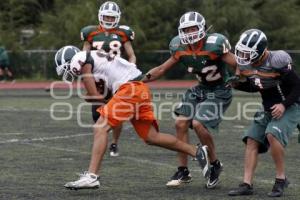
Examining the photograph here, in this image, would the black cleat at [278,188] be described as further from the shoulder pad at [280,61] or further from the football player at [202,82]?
the shoulder pad at [280,61]

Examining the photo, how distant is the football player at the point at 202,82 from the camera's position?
7.80 metres

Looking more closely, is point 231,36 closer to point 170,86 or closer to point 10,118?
point 170,86

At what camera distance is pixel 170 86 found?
1148 inches

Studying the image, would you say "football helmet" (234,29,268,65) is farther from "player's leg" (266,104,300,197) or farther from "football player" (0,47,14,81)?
"football player" (0,47,14,81)

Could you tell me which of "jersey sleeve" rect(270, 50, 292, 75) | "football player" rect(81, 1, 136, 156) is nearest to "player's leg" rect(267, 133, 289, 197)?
"jersey sleeve" rect(270, 50, 292, 75)

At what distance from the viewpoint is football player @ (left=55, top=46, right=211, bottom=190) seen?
7297mm

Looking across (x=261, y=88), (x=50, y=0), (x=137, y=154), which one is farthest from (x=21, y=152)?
(x=50, y=0)

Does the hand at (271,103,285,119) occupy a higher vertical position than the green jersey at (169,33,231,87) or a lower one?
lower

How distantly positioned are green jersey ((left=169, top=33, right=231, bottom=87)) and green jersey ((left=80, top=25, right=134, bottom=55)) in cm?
258

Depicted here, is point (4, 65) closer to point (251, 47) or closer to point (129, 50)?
point (129, 50)

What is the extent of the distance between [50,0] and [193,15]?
32955mm

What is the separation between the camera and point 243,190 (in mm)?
7191

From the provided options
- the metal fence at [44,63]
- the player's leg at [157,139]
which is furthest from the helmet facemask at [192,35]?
the metal fence at [44,63]

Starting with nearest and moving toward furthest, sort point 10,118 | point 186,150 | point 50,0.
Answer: point 186,150, point 10,118, point 50,0
